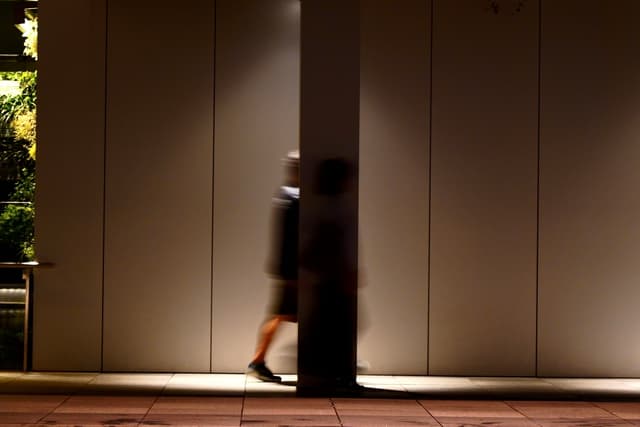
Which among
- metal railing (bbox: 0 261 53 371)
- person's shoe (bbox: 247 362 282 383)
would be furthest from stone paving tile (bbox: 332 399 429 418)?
metal railing (bbox: 0 261 53 371)

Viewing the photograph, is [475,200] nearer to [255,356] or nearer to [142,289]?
[255,356]

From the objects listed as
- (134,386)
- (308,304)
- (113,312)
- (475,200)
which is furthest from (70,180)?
(475,200)

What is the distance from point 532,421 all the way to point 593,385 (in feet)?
6.51

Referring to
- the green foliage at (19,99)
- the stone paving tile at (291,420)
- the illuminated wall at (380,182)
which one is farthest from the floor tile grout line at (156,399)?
the green foliage at (19,99)

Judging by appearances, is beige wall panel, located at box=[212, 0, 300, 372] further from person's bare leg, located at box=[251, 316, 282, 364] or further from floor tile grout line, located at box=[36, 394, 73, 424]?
floor tile grout line, located at box=[36, 394, 73, 424]

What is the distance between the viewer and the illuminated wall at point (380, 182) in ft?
24.3

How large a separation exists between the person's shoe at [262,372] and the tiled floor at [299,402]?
0.08 meters

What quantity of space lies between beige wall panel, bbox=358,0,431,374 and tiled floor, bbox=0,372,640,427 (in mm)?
336

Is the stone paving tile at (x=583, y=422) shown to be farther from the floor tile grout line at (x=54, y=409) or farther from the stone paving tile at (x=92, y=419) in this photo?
the floor tile grout line at (x=54, y=409)

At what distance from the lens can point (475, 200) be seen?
7.58m

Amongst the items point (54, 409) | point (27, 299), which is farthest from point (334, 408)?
point (27, 299)

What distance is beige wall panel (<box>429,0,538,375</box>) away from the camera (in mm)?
7551

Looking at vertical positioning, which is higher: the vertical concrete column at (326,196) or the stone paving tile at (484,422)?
the vertical concrete column at (326,196)

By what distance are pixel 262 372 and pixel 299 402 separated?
1.00 metres
